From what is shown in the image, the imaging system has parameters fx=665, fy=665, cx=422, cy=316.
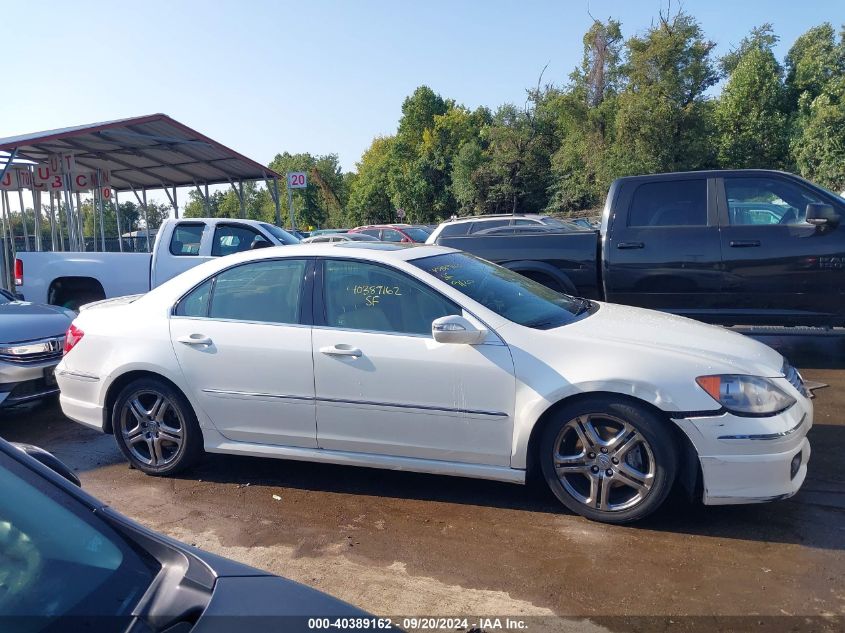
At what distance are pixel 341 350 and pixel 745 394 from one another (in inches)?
91.3

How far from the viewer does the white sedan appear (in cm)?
360

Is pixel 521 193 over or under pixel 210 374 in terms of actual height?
over

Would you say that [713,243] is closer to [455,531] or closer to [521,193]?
[455,531]

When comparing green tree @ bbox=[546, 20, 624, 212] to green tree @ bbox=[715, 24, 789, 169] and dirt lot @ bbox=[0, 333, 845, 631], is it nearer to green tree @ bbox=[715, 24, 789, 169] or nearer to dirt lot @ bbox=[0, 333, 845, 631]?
green tree @ bbox=[715, 24, 789, 169]

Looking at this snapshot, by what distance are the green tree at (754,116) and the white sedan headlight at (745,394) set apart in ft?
114

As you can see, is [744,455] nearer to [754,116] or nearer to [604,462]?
[604,462]

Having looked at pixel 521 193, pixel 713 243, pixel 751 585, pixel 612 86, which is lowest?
pixel 751 585

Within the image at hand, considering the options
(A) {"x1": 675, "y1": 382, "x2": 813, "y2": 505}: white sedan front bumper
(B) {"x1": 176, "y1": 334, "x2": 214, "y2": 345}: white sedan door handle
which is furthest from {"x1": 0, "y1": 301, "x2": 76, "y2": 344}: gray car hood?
(A) {"x1": 675, "y1": 382, "x2": 813, "y2": 505}: white sedan front bumper

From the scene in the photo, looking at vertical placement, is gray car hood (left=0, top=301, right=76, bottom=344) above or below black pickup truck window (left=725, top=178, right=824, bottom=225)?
below

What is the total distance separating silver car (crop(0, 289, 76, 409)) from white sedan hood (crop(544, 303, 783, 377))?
4.88 meters

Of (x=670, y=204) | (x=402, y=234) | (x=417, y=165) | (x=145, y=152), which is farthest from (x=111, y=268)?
(x=417, y=165)

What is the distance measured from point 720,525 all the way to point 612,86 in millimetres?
40576

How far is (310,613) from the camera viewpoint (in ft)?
5.48

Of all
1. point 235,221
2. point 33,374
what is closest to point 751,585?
point 33,374
